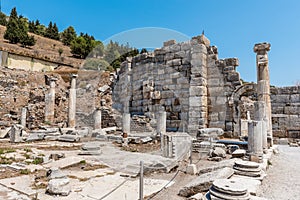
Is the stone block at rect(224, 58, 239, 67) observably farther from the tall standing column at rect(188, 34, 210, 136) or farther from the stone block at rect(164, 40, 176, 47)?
the stone block at rect(164, 40, 176, 47)

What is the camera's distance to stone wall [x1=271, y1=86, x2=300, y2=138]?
12.6 metres

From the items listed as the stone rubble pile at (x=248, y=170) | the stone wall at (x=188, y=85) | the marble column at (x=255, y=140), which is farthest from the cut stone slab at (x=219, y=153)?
the stone wall at (x=188, y=85)

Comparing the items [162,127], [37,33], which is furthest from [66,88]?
[37,33]

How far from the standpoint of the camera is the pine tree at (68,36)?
6831cm

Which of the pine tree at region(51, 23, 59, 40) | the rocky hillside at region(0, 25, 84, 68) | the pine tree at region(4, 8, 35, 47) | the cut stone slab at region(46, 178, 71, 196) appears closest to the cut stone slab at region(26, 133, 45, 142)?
the cut stone slab at region(46, 178, 71, 196)

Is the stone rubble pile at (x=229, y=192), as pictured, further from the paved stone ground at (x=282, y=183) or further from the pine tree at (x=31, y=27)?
the pine tree at (x=31, y=27)

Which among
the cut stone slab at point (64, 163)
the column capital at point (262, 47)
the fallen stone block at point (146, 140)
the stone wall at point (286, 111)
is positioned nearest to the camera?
the cut stone slab at point (64, 163)

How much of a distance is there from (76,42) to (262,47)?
55.4 metres

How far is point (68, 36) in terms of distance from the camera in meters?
70.3

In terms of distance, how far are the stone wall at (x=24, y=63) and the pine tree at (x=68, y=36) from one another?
Result: 27.3 metres

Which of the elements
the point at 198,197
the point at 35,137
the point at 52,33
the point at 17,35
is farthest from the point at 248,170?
the point at 52,33

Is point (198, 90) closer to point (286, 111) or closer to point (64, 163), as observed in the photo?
point (286, 111)

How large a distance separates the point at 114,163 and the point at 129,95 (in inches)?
356

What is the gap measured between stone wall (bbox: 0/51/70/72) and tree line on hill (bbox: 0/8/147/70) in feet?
26.3
